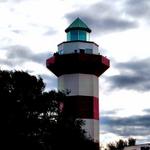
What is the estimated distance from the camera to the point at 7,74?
50.9 meters

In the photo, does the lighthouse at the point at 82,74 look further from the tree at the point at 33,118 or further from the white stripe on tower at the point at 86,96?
the tree at the point at 33,118

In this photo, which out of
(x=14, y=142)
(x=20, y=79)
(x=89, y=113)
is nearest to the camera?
(x=14, y=142)

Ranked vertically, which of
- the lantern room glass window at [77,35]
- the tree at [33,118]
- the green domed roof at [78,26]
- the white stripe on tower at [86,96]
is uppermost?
the green domed roof at [78,26]

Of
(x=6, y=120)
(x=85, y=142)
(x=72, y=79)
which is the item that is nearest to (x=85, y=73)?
→ (x=72, y=79)

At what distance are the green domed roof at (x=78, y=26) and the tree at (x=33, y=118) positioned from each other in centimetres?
1835

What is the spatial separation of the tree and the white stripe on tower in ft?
38.4

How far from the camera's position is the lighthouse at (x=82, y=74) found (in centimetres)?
6544

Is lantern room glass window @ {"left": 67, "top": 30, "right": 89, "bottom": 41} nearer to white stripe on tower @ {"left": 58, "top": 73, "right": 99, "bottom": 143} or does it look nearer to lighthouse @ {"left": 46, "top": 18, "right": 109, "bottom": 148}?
lighthouse @ {"left": 46, "top": 18, "right": 109, "bottom": 148}

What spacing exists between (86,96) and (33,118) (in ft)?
62.1

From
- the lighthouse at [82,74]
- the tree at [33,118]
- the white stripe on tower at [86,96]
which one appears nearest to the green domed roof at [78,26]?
the lighthouse at [82,74]

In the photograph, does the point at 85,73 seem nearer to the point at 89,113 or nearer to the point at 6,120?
the point at 89,113

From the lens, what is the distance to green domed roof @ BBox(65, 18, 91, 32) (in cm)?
7038

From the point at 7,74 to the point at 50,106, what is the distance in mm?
4565

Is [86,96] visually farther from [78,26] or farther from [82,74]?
[78,26]
